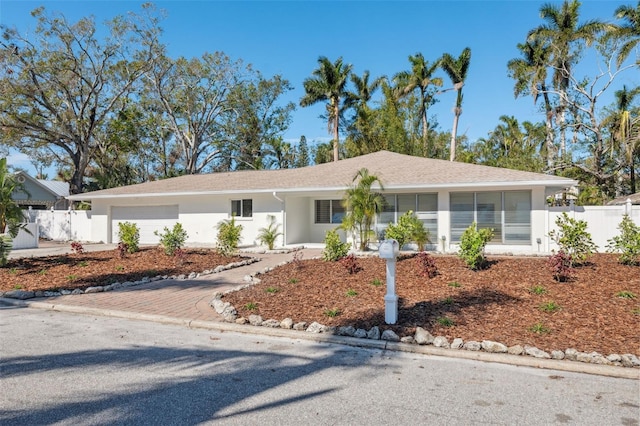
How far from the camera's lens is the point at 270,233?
51.7 feet

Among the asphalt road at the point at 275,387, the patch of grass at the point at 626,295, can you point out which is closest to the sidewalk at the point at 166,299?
the asphalt road at the point at 275,387

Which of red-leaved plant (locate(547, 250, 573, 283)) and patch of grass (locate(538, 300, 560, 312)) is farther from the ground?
red-leaved plant (locate(547, 250, 573, 283))

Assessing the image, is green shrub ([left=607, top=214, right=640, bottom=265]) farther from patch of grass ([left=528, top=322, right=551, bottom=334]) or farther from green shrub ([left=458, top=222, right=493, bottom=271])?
patch of grass ([left=528, top=322, right=551, bottom=334])

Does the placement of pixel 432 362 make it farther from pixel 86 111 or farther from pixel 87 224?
pixel 86 111

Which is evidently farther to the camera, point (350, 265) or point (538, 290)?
point (350, 265)

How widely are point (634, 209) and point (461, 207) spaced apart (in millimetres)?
5214

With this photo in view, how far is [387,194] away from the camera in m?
15.1

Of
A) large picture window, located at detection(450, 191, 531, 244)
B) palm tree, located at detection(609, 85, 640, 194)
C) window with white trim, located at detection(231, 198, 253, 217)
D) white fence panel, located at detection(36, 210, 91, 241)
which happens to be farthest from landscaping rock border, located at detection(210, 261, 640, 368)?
palm tree, located at detection(609, 85, 640, 194)

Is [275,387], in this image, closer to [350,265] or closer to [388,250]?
[388,250]

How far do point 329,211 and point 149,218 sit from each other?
351 inches

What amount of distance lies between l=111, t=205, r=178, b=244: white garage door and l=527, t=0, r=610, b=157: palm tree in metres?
23.6

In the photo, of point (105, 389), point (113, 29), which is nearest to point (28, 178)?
point (113, 29)

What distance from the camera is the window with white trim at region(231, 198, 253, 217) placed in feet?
57.4

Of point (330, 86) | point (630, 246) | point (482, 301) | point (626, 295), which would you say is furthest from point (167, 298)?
point (330, 86)
